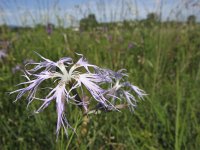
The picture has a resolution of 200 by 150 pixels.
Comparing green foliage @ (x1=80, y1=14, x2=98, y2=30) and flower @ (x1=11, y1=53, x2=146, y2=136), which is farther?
green foliage @ (x1=80, y1=14, x2=98, y2=30)

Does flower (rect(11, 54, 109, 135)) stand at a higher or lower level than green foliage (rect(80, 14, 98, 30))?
higher

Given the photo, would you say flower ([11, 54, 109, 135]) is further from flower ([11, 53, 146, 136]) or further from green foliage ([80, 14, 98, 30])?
green foliage ([80, 14, 98, 30])

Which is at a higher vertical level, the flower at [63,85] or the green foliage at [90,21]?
the flower at [63,85]

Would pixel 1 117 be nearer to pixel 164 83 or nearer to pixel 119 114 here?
pixel 119 114

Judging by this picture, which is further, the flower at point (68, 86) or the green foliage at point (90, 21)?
the green foliage at point (90, 21)

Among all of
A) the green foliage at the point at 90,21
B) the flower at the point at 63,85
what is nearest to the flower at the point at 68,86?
the flower at the point at 63,85

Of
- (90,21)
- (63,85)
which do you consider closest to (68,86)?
(63,85)

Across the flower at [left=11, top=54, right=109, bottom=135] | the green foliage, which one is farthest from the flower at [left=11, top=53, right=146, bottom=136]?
the green foliage

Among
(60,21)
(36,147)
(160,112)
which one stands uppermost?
(60,21)

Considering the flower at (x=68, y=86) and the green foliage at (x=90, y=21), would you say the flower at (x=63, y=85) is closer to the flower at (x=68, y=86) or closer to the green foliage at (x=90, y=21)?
the flower at (x=68, y=86)

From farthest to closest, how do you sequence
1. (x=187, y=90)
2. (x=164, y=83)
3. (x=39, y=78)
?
(x=164, y=83)
(x=187, y=90)
(x=39, y=78)

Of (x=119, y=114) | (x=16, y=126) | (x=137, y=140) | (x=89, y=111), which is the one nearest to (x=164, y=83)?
(x=119, y=114)
